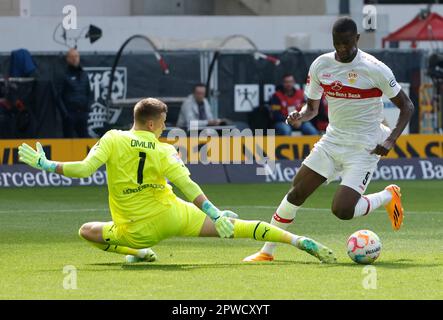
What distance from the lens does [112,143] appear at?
37.6 feet

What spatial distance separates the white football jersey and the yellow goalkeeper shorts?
177 centimetres

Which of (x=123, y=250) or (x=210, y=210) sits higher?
(x=210, y=210)

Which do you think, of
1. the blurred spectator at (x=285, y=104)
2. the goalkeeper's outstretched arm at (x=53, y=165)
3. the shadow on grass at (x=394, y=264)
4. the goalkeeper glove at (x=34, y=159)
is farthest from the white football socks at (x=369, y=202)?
the blurred spectator at (x=285, y=104)

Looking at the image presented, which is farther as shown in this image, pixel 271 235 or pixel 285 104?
pixel 285 104

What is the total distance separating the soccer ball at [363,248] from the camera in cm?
1163

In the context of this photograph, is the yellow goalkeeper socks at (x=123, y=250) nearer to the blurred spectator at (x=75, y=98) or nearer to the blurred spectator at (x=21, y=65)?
the blurred spectator at (x=75, y=98)

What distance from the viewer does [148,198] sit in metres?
11.5

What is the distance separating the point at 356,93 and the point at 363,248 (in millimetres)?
1568

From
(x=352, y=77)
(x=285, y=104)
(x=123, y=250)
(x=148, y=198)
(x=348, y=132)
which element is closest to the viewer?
(x=148, y=198)

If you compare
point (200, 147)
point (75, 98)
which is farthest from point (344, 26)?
point (75, 98)

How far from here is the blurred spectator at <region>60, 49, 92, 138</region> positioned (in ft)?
80.9

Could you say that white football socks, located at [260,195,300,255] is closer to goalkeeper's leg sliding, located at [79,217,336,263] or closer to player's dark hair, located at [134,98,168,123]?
goalkeeper's leg sliding, located at [79,217,336,263]

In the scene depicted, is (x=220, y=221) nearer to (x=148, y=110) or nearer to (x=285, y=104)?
(x=148, y=110)

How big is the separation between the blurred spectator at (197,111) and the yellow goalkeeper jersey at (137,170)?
1304 cm
